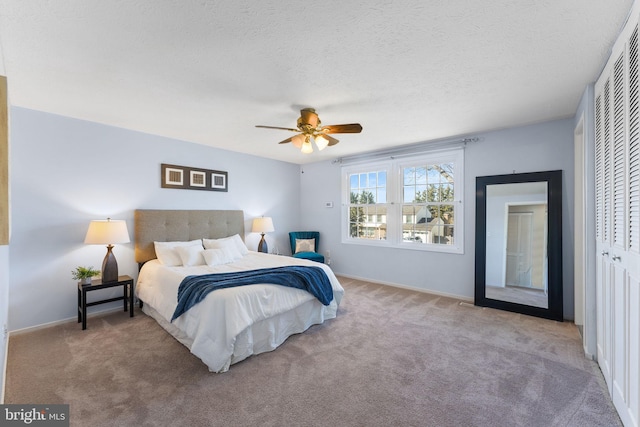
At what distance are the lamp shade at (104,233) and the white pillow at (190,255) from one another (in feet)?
2.10

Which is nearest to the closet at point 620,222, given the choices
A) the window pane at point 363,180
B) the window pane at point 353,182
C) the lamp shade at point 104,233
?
the window pane at point 363,180

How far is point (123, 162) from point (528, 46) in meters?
4.54

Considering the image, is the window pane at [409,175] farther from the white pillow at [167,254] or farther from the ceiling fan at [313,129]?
the white pillow at [167,254]

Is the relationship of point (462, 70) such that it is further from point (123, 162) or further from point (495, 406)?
point (123, 162)

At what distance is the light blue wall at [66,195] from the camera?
3008 millimetres

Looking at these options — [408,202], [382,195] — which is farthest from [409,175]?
[382,195]

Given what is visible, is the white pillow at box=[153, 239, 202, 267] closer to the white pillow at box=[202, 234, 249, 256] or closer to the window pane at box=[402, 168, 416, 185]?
the white pillow at box=[202, 234, 249, 256]

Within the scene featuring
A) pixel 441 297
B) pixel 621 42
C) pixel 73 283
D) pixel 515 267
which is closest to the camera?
pixel 621 42

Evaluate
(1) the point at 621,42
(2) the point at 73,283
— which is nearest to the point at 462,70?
(1) the point at 621,42

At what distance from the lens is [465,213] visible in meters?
4.14

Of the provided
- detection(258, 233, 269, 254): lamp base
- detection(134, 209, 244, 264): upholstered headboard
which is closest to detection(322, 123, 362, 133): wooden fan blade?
detection(134, 209, 244, 264): upholstered headboard

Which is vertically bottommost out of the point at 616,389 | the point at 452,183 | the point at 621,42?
the point at 616,389

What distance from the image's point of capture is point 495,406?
187 cm

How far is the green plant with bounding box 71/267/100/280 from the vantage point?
126 inches
